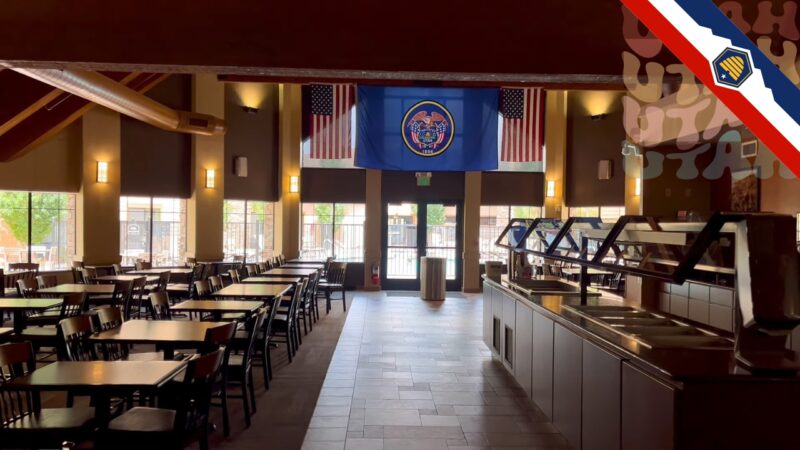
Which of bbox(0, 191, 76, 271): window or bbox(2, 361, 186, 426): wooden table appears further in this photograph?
bbox(0, 191, 76, 271): window

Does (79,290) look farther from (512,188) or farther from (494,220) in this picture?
(512,188)

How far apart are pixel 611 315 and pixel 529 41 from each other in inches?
94.0

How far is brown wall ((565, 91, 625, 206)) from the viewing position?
1332 centimetres

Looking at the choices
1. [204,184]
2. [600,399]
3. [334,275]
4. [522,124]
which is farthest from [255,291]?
[522,124]

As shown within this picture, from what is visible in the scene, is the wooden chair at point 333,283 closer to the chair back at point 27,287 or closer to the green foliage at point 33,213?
the chair back at point 27,287

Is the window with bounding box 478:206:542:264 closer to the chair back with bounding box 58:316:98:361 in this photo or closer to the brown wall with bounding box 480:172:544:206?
the brown wall with bounding box 480:172:544:206

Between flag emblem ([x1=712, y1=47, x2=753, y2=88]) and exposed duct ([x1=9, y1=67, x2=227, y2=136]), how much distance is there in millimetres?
5552

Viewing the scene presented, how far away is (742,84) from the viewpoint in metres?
3.45

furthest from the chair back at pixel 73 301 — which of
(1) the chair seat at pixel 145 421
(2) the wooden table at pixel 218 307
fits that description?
(1) the chair seat at pixel 145 421

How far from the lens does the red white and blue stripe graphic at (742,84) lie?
338 cm

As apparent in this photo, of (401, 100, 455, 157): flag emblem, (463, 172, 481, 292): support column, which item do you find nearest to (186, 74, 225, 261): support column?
(401, 100, 455, 157): flag emblem

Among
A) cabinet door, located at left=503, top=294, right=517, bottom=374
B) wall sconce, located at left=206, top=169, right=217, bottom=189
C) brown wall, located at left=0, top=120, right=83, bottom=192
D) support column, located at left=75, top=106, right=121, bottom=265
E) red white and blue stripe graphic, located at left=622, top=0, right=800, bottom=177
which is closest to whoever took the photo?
red white and blue stripe graphic, located at left=622, top=0, right=800, bottom=177

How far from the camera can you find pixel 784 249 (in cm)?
253

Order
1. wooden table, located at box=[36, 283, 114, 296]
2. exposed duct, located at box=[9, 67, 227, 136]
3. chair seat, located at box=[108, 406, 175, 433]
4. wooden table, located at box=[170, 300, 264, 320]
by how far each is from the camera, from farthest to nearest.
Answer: wooden table, located at box=[36, 283, 114, 296], exposed duct, located at box=[9, 67, 227, 136], wooden table, located at box=[170, 300, 264, 320], chair seat, located at box=[108, 406, 175, 433]
